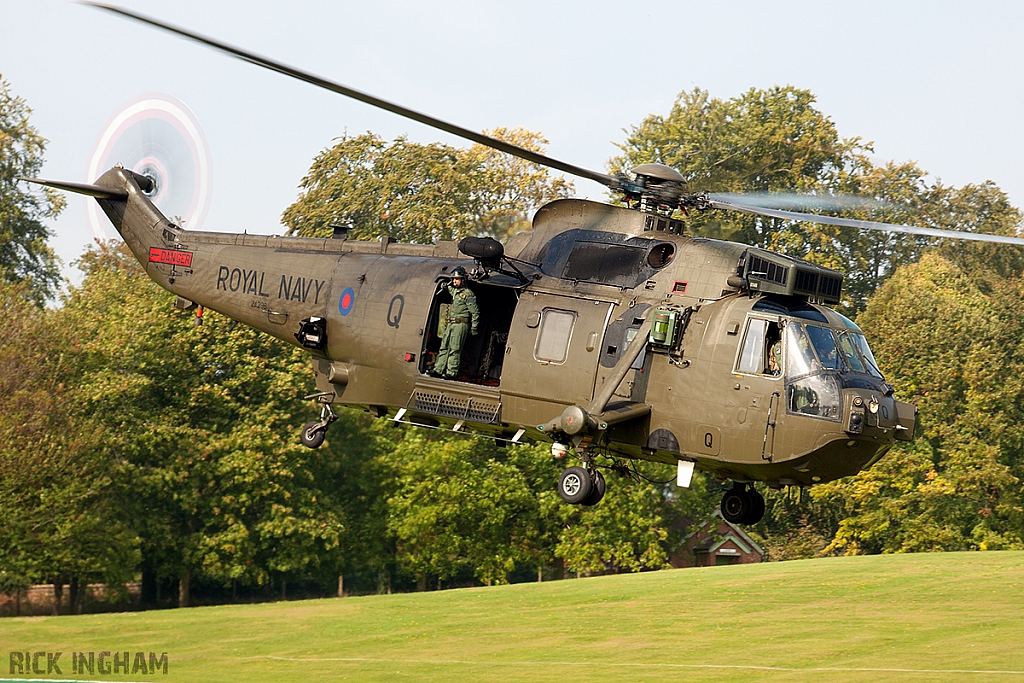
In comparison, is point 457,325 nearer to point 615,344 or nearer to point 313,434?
point 615,344

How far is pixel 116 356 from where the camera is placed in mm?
51844

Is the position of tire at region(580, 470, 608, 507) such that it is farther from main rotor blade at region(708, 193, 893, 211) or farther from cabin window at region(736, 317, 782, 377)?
main rotor blade at region(708, 193, 893, 211)

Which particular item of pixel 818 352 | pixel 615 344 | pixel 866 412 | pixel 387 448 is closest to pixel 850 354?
pixel 818 352

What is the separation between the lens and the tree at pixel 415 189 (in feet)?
171

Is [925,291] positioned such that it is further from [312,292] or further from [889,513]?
[312,292]

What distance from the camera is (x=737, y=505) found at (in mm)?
17000

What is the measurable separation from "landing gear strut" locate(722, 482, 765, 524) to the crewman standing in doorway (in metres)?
4.38

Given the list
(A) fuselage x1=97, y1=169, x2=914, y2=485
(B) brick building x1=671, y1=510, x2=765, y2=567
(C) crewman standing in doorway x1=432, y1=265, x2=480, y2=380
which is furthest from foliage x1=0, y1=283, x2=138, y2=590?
(C) crewman standing in doorway x1=432, y1=265, x2=480, y2=380

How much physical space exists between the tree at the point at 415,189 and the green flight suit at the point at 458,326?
101 feet

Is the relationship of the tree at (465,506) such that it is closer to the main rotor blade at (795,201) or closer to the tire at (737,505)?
the tire at (737,505)

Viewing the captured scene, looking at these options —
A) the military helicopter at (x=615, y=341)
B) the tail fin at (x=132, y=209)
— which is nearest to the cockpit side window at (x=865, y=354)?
the military helicopter at (x=615, y=341)

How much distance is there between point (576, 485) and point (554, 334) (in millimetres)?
2196

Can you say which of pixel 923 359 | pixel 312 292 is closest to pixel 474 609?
pixel 312 292

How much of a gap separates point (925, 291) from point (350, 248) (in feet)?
142
